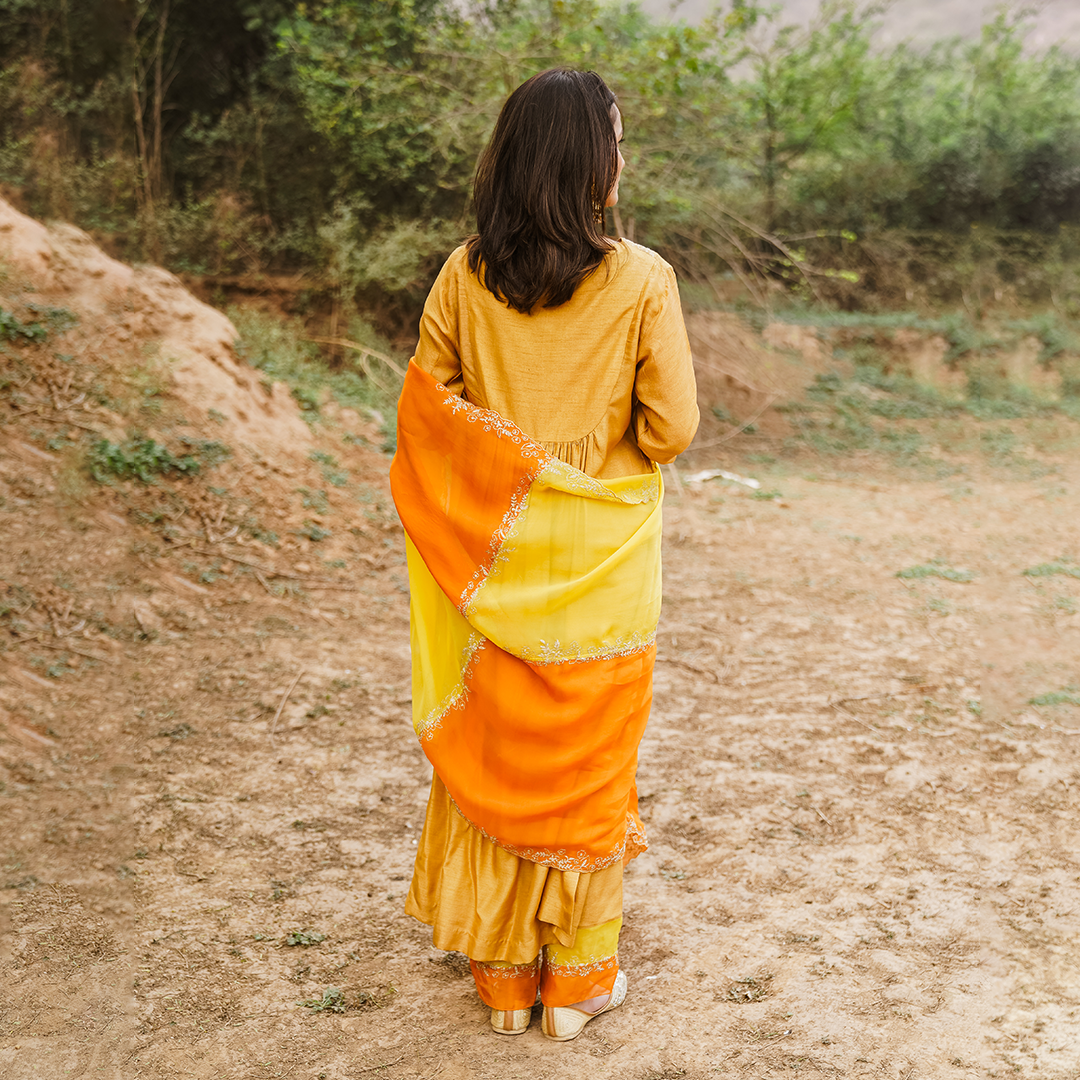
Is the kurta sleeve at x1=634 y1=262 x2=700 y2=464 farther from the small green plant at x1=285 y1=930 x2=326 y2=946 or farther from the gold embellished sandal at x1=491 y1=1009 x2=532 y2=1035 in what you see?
the small green plant at x1=285 y1=930 x2=326 y2=946

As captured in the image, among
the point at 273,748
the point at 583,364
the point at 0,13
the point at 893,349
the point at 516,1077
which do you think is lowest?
the point at 273,748

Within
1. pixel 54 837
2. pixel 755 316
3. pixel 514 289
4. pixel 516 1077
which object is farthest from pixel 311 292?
pixel 516 1077

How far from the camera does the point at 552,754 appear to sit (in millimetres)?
2016

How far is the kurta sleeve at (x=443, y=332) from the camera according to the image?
2.02m

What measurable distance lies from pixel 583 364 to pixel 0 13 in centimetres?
975

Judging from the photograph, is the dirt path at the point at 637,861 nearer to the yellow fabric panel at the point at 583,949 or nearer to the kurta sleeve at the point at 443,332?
the yellow fabric panel at the point at 583,949

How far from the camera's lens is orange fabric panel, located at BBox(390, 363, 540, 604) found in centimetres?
197

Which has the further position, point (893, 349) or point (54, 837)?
point (893, 349)

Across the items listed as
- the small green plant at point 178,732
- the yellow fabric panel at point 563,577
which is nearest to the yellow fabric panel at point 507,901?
the yellow fabric panel at point 563,577

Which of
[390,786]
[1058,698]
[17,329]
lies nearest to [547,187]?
[390,786]

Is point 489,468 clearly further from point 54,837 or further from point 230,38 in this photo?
point 230,38

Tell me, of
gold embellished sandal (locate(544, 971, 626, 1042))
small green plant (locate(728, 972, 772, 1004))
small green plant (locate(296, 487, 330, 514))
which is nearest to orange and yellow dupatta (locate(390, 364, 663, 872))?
gold embellished sandal (locate(544, 971, 626, 1042))

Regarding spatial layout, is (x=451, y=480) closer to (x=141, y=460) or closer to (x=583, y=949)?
(x=583, y=949)

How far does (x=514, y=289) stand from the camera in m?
1.90
